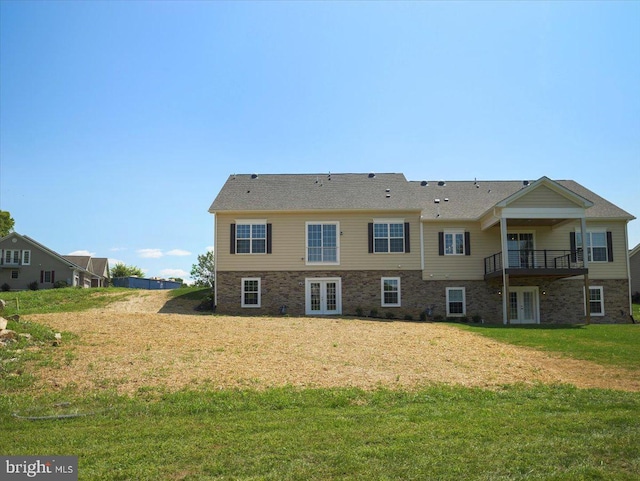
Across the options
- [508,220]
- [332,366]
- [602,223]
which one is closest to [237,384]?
[332,366]

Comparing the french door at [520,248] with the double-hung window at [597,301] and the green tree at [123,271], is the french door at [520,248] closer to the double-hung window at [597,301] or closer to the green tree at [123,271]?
the double-hung window at [597,301]

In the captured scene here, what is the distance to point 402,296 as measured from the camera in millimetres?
26625

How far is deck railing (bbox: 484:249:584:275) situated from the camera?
2659 cm

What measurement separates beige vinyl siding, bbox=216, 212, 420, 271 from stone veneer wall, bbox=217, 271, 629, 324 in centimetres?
34

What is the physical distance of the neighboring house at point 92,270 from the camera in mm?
52519

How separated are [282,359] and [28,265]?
40258 millimetres

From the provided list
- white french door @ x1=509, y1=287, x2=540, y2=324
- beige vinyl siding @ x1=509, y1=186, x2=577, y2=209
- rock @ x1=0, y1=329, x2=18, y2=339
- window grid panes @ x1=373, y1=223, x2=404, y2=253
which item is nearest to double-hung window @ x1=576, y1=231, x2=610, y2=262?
beige vinyl siding @ x1=509, y1=186, x2=577, y2=209

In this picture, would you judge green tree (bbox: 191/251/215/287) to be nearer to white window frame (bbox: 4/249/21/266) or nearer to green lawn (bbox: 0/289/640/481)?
white window frame (bbox: 4/249/21/266)

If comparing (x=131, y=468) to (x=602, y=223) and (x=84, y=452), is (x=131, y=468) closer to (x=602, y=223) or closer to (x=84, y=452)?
(x=84, y=452)

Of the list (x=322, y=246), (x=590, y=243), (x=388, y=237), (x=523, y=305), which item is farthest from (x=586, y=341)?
(x=322, y=246)

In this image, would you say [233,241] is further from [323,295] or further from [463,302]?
[463,302]

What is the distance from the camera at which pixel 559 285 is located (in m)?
27.2

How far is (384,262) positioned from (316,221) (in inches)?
152

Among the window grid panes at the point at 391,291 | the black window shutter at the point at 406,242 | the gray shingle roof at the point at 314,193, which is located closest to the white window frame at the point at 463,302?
the window grid panes at the point at 391,291
